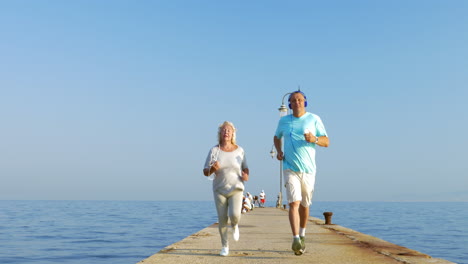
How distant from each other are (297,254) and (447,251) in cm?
2711

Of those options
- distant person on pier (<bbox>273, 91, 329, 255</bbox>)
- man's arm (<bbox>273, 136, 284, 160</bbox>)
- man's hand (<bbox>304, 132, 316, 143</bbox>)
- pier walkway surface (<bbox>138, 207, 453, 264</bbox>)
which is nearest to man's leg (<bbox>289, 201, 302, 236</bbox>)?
distant person on pier (<bbox>273, 91, 329, 255</bbox>)

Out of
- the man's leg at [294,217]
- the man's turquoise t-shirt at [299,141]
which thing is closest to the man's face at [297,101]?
the man's turquoise t-shirt at [299,141]

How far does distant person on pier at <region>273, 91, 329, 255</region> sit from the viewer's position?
23.1 ft

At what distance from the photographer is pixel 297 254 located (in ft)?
24.1

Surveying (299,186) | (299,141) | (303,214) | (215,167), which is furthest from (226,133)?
(303,214)

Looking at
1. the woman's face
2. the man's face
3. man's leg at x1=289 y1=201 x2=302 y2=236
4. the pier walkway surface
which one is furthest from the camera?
the man's face

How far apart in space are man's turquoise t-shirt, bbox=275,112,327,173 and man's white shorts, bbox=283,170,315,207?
0.08 m

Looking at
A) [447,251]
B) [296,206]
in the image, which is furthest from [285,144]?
[447,251]

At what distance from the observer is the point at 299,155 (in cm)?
707

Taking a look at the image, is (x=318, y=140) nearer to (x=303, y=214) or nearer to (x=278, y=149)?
(x=278, y=149)

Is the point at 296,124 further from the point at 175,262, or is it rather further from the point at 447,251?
the point at 447,251

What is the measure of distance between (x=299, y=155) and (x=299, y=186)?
0.45 metres

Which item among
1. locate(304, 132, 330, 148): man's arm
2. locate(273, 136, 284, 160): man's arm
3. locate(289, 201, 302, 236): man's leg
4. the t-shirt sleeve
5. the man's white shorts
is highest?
the t-shirt sleeve

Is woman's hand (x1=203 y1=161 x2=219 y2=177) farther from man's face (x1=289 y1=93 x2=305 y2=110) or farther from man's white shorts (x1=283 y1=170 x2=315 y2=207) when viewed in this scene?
man's face (x1=289 y1=93 x2=305 y2=110)
